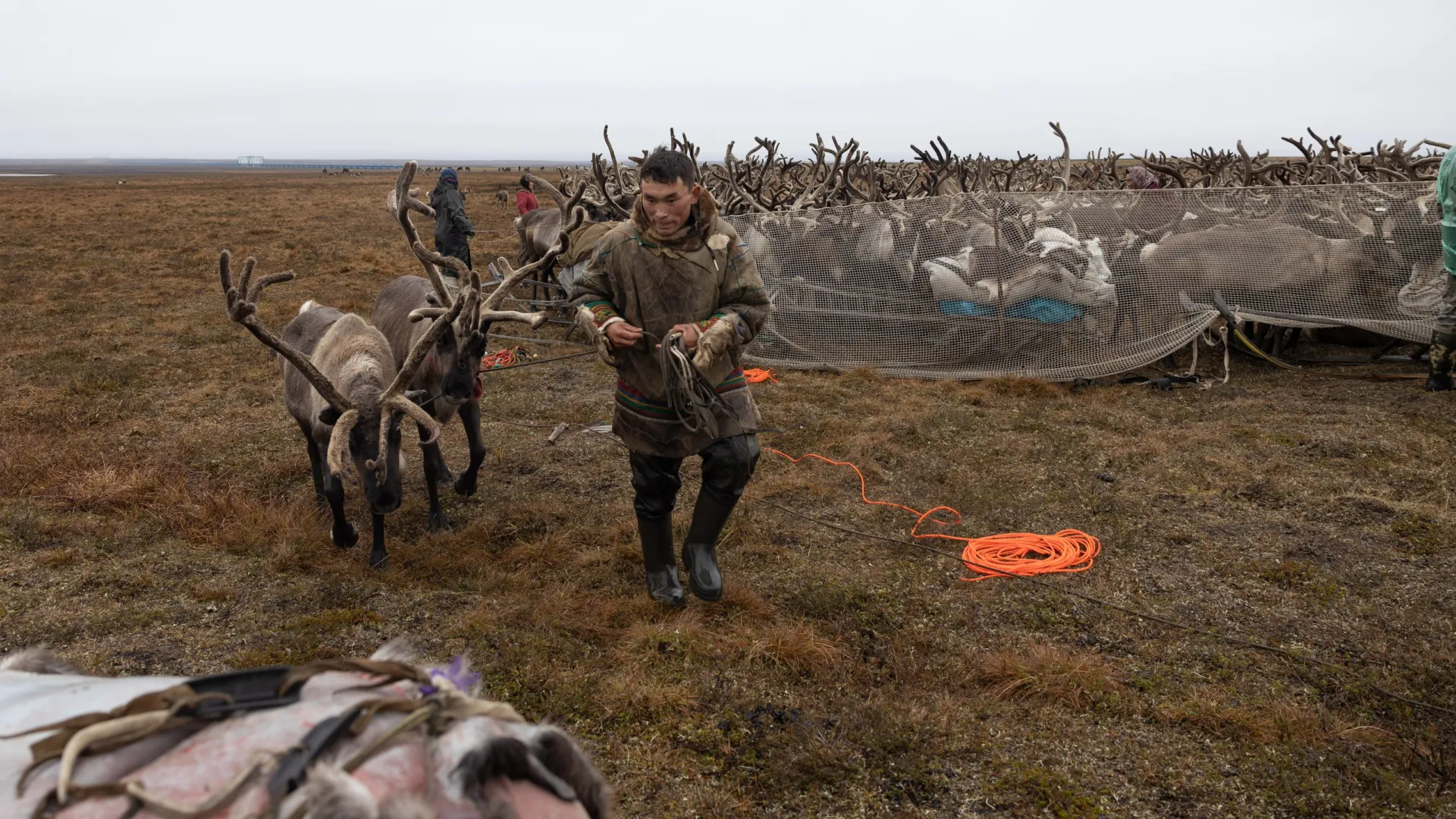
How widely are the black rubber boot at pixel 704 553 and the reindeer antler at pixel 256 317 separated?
Answer: 159 centimetres

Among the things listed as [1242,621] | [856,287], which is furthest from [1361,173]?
[1242,621]

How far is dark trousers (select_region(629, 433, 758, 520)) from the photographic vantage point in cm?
350

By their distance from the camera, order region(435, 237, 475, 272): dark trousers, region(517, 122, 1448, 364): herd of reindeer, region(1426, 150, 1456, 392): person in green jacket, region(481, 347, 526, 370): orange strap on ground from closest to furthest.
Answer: region(1426, 150, 1456, 392): person in green jacket
region(517, 122, 1448, 364): herd of reindeer
region(481, 347, 526, 370): orange strap on ground
region(435, 237, 475, 272): dark trousers

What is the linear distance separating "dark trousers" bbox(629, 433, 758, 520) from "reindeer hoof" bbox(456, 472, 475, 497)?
177 cm

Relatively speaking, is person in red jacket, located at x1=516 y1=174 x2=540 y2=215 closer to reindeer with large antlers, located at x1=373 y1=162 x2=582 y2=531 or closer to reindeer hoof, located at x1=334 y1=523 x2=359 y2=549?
reindeer with large antlers, located at x1=373 y1=162 x2=582 y2=531

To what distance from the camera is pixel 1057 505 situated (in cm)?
507

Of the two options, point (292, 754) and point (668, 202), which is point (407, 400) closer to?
point (668, 202)

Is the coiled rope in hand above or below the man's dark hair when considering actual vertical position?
below

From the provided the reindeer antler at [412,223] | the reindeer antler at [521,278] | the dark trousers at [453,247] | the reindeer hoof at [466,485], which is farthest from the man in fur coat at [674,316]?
the dark trousers at [453,247]

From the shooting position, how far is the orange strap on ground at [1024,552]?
4.25 meters

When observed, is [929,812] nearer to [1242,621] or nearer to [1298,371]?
[1242,621]

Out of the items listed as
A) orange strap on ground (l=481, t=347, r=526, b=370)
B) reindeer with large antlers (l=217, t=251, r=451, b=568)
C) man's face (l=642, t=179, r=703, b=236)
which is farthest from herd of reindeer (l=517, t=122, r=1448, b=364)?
man's face (l=642, t=179, r=703, b=236)

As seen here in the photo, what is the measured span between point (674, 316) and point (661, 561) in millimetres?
1088

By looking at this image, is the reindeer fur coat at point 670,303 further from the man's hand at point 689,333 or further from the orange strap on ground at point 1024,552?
the orange strap on ground at point 1024,552
